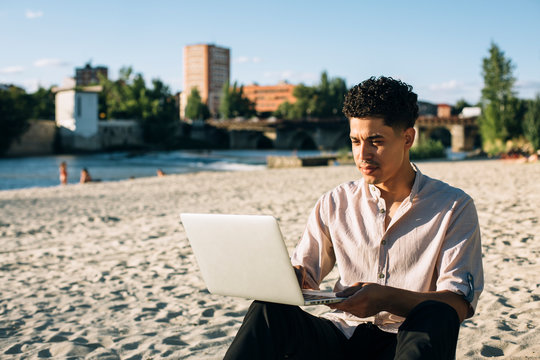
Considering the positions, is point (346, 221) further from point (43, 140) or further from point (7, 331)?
point (43, 140)

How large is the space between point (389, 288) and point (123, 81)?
87.0 meters

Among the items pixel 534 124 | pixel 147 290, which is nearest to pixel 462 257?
pixel 147 290

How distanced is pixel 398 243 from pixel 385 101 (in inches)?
18.8

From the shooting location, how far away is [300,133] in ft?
246

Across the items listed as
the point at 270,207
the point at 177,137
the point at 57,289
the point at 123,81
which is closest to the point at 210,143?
the point at 177,137

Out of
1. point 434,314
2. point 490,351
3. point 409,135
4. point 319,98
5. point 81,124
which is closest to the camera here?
point 434,314

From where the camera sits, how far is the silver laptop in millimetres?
1635

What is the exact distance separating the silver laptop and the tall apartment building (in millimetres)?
162303

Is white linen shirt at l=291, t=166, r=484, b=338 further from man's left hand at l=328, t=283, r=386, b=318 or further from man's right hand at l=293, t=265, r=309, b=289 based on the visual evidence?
man's left hand at l=328, t=283, r=386, b=318

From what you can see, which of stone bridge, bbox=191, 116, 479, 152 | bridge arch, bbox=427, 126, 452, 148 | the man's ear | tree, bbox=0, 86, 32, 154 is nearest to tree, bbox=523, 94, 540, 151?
the man's ear

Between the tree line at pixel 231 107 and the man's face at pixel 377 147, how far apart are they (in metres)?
25.6

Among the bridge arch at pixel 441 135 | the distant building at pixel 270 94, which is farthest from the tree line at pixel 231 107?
the distant building at pixel 270 94

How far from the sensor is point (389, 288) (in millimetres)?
1721

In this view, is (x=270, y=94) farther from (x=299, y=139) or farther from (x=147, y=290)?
(x=147, y=290)
